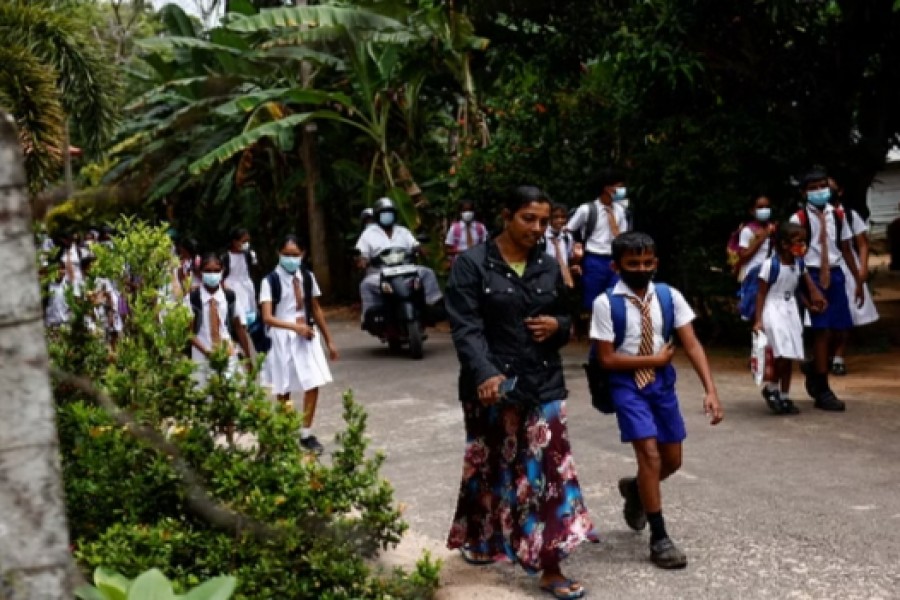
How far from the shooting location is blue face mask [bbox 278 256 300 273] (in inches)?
358

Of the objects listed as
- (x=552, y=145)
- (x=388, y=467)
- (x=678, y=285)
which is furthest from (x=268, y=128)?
(x=388, y=467)

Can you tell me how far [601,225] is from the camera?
11.8m

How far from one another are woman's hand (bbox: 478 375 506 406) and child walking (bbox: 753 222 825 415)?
13.8ft

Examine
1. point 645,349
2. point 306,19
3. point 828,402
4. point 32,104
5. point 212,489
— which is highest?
point 306,19

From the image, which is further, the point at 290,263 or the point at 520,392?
the point at 290,263

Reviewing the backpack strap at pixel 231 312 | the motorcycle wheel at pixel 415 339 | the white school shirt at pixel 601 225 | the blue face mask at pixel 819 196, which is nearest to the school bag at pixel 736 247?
the white school shirt at pixel 601 225

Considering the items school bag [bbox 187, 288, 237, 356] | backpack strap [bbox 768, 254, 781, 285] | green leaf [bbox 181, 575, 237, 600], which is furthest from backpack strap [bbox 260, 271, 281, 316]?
green leaf [bbox 181, 575, 237, 600]

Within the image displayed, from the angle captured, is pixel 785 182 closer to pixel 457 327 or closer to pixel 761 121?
pixel 761 121

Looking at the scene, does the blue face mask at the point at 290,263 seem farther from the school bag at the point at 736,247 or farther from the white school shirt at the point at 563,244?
the white school shirt at the point at 563,244

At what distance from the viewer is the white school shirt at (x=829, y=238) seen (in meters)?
9.86

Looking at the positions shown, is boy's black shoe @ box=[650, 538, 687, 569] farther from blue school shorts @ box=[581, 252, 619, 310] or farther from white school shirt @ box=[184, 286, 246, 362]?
blue school shorts @ box=[581, 252, 619, 310]

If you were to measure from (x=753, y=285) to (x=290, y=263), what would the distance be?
11.4 feet

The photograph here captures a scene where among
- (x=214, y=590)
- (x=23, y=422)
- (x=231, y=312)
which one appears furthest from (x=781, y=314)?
(x=23, y=422)

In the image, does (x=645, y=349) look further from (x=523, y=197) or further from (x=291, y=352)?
(x=291, y=352)
